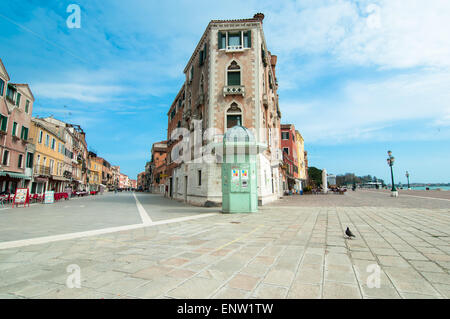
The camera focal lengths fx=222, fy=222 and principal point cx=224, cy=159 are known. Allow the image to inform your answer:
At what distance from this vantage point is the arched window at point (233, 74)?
18016 millimetres

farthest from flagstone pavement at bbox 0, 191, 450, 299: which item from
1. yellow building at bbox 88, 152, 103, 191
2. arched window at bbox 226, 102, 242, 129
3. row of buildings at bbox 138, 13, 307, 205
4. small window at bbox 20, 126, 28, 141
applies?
yellow building at bbox 88, 152, 103, 191

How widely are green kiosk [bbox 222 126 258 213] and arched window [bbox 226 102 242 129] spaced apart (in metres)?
6.23

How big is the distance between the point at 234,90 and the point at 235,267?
15757mm

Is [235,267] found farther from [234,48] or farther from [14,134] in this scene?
[14,134]

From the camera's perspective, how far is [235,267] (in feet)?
10.7

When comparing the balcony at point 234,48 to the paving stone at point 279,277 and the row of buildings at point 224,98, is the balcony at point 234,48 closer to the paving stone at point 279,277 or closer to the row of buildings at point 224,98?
the row of buildings at point 224,98

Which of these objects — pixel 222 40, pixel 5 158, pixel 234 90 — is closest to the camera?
pixel 234 90

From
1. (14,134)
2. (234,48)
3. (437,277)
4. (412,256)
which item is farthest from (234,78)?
(14,134)

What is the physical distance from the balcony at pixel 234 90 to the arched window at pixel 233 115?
33.2 inches

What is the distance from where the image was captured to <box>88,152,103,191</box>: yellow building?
2349 inches

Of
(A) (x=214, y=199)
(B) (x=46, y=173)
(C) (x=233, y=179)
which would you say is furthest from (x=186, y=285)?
(B) (x=46, y=173)

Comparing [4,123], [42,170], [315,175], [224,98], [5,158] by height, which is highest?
[224,98]

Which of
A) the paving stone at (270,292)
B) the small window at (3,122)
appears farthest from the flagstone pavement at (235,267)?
the small window at (3,122)
